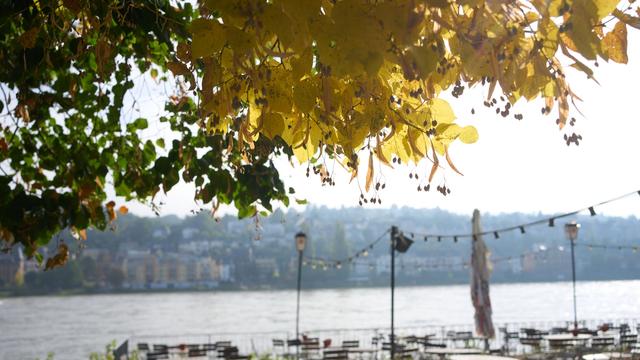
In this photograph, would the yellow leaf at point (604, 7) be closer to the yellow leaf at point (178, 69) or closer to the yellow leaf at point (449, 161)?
the yellow leaf at point (449, 161)

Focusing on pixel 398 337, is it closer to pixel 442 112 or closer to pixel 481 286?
pixel 481 286

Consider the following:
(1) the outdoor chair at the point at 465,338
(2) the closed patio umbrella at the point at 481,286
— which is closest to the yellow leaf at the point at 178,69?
(2) the closed patio umbrella at the point at 481,286

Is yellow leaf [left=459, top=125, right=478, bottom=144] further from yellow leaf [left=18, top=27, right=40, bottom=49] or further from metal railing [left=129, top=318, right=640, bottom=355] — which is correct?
metal railing [left=129, top=318, right=640, bottom=355]

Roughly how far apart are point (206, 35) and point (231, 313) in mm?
58728

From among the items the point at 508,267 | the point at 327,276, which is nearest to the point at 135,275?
the point at 327,276

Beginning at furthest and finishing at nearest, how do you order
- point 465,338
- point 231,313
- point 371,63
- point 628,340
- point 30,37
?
point 231,313
point 465,338
point 628,340
point 30,37
point 371,63

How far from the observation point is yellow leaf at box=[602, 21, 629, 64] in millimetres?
943

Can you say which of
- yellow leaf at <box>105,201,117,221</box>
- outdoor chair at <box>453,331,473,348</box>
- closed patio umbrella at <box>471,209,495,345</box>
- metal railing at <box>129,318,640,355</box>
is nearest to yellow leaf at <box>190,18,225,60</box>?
yellow leaf at <box>105,201,117,221</box>

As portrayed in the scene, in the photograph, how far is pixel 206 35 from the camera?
0.95 meters

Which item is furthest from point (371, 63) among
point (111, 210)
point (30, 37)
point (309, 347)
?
point (309, 347)

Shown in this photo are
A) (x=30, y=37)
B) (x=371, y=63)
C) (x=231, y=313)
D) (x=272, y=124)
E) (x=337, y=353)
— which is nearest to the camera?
(x=371, y=63)

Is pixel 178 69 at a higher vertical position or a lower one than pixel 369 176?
higher

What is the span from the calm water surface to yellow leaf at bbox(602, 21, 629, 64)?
30.4 metres

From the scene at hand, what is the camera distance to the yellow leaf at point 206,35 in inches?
37.5
